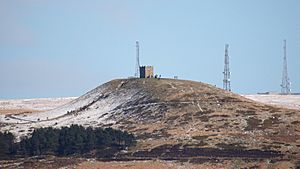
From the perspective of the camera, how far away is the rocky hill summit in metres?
104

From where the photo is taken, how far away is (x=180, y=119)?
423 ft

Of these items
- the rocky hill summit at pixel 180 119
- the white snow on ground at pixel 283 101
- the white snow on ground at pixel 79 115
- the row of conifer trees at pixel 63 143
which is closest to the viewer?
the rocky hill summit at pixel 180 119

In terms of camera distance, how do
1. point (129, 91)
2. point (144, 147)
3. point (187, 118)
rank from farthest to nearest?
point (129, 91) → point (187, 118) → point (144, 147)

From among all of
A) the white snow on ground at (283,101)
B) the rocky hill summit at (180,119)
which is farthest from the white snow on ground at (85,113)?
the white snow on ground at (283,101)

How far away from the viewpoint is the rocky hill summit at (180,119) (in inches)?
4107

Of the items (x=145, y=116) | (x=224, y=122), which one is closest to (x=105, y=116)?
(x=145, y=116)

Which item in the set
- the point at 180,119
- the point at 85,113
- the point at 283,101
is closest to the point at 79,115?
the point at 85,113

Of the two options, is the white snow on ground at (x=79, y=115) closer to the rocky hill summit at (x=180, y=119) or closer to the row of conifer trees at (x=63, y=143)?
the rocky hill summit at (x=180, y=119)

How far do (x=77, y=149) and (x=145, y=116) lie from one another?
89.6 feet

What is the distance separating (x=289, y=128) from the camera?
374 ft

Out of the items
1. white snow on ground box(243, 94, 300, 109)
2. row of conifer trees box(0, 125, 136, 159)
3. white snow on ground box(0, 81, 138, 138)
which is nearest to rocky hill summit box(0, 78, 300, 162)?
white snow on ground box(0, 81, 138, 138)

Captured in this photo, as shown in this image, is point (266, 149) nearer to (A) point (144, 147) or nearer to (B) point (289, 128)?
(B) point (289, 128)

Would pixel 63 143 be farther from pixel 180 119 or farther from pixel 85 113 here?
pixel 85 113

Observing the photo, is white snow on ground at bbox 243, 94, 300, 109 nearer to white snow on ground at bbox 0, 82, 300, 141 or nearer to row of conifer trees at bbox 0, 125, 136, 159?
white snow on ground at bbox 0, 82, 300, 141
